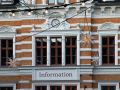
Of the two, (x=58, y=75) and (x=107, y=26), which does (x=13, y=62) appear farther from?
(x=107, y=26)

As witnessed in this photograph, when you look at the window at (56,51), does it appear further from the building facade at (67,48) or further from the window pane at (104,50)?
the window pane at (104,50)

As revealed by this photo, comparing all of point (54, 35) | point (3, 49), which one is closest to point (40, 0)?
point (54, 35)

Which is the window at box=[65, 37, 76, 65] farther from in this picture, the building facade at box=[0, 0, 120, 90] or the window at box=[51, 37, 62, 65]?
the window at box=[51, 37, 62, 65]

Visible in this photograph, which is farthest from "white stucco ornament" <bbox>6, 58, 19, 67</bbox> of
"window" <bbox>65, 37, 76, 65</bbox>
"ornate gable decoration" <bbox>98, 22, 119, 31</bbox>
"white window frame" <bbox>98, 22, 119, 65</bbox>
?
"ornate gable decoration" <bbox>98, 22, 119, 31</bbox>

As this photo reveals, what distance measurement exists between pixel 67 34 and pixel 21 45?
272 centimetres

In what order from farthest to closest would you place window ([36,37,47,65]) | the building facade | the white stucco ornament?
the white stucco ornament, window ([36,37,47,65]), the building facade

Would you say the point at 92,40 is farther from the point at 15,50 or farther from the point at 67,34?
the point at 15,50

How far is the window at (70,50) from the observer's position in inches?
891

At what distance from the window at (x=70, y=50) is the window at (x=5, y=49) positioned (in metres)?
3.28

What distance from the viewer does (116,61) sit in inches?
882

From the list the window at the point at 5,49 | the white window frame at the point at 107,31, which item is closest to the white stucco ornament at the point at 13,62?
the window at the point at 5,49

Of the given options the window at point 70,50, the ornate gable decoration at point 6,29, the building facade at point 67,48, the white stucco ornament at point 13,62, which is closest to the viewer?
the building facade at point 67,48

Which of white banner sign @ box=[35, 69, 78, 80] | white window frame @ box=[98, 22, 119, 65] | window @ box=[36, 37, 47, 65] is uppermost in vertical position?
white window frame @ box=[98, 22, 119, 65]

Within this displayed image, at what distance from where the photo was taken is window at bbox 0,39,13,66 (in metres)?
23.4
